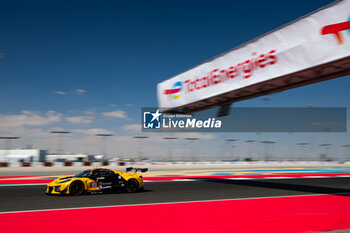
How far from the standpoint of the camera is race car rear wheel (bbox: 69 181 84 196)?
11172 millimetres

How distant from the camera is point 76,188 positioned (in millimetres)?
11250

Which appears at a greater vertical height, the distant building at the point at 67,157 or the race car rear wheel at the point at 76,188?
the race car rear wheel at the point at 76,188

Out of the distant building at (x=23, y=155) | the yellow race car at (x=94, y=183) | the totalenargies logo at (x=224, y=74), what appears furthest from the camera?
the distant building at (x=23, y=155)

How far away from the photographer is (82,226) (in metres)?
6.55

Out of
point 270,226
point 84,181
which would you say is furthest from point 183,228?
point 84,181

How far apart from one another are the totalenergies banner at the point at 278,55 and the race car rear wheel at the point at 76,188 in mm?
6578

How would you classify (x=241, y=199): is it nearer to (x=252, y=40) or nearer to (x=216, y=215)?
(x=216, y=215)

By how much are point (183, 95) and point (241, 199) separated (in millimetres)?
6546

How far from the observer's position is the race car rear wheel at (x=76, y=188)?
11172 millimetres

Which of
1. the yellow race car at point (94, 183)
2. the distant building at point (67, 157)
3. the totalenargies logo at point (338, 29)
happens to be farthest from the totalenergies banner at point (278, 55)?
the distant building at point (67, 157)

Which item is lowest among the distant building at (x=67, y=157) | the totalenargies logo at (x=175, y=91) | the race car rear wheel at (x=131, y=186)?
the distant building at (x=67, y=157)

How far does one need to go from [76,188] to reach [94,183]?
0.72 m

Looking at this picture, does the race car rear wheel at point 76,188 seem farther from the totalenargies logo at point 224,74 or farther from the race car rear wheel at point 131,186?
the totalenargies logo at point 224,74

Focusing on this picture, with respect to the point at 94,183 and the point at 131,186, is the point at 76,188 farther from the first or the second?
the point at 131,186
